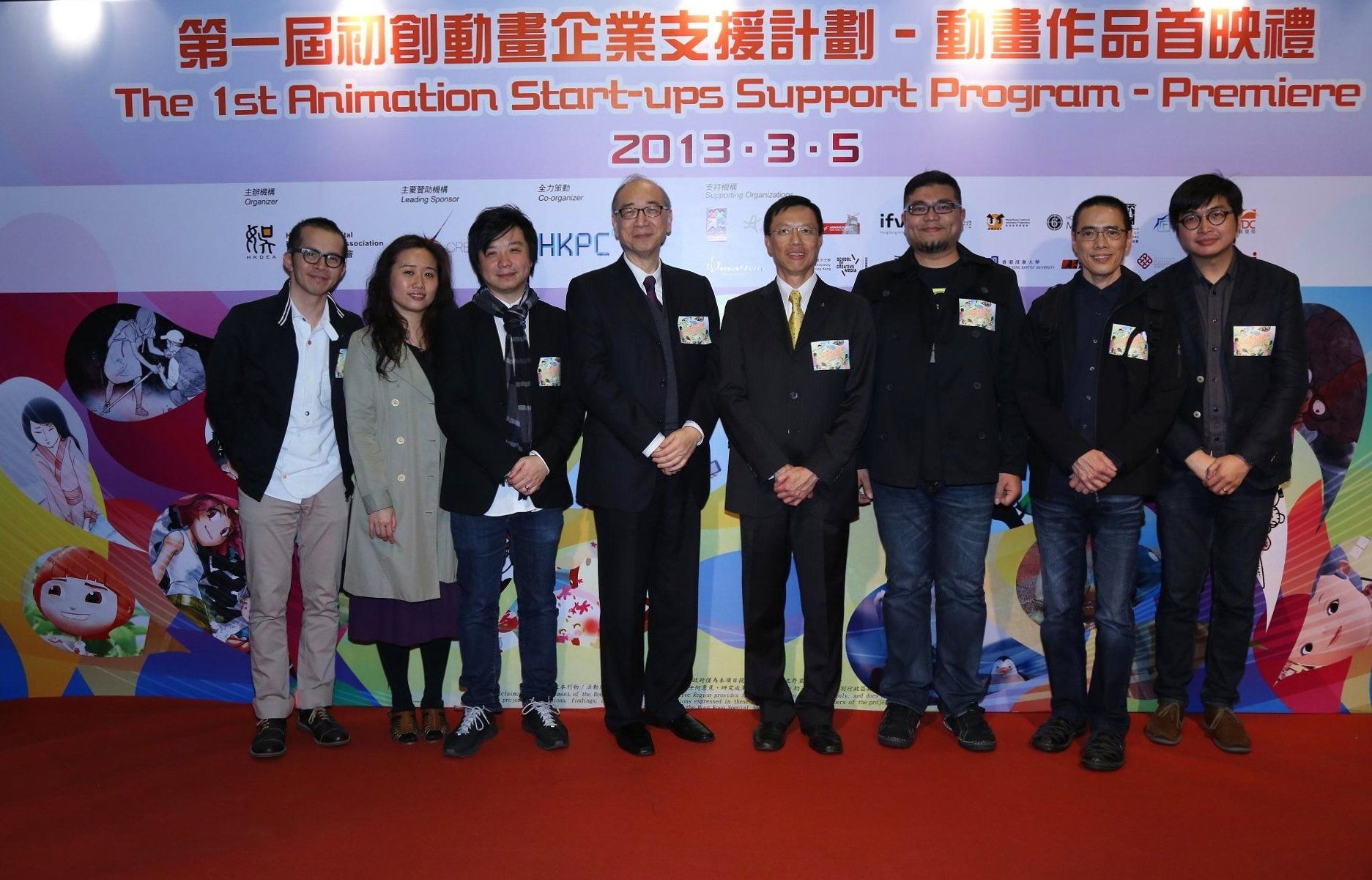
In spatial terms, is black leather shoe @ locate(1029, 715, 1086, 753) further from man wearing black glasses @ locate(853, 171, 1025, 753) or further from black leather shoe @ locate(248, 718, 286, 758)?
black leather shoe @ locate(248, 718, 286, 758)

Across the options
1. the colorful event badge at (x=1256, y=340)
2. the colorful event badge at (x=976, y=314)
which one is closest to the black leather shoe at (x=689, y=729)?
the colorful event badge at (x=976, y=314)

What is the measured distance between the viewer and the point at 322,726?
359cm

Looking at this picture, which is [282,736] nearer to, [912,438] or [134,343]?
[134,343]

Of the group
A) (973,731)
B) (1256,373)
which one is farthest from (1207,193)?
(973,731)

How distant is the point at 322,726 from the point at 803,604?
1841 mm

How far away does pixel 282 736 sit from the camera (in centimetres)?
353

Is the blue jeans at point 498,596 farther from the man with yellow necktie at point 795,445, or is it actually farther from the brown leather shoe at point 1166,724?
the brown leather shoe at point 1166,724

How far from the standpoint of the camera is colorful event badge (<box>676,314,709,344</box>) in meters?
3.46

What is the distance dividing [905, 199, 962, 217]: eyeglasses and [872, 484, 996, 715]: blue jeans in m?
0.99

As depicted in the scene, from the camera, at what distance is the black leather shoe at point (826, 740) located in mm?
3393

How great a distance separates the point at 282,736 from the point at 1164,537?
10.9 ft

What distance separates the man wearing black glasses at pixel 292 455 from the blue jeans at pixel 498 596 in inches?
20.3

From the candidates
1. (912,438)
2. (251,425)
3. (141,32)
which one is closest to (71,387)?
(251,425)

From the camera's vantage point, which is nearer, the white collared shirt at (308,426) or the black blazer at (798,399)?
the black blazer at (798,399)
